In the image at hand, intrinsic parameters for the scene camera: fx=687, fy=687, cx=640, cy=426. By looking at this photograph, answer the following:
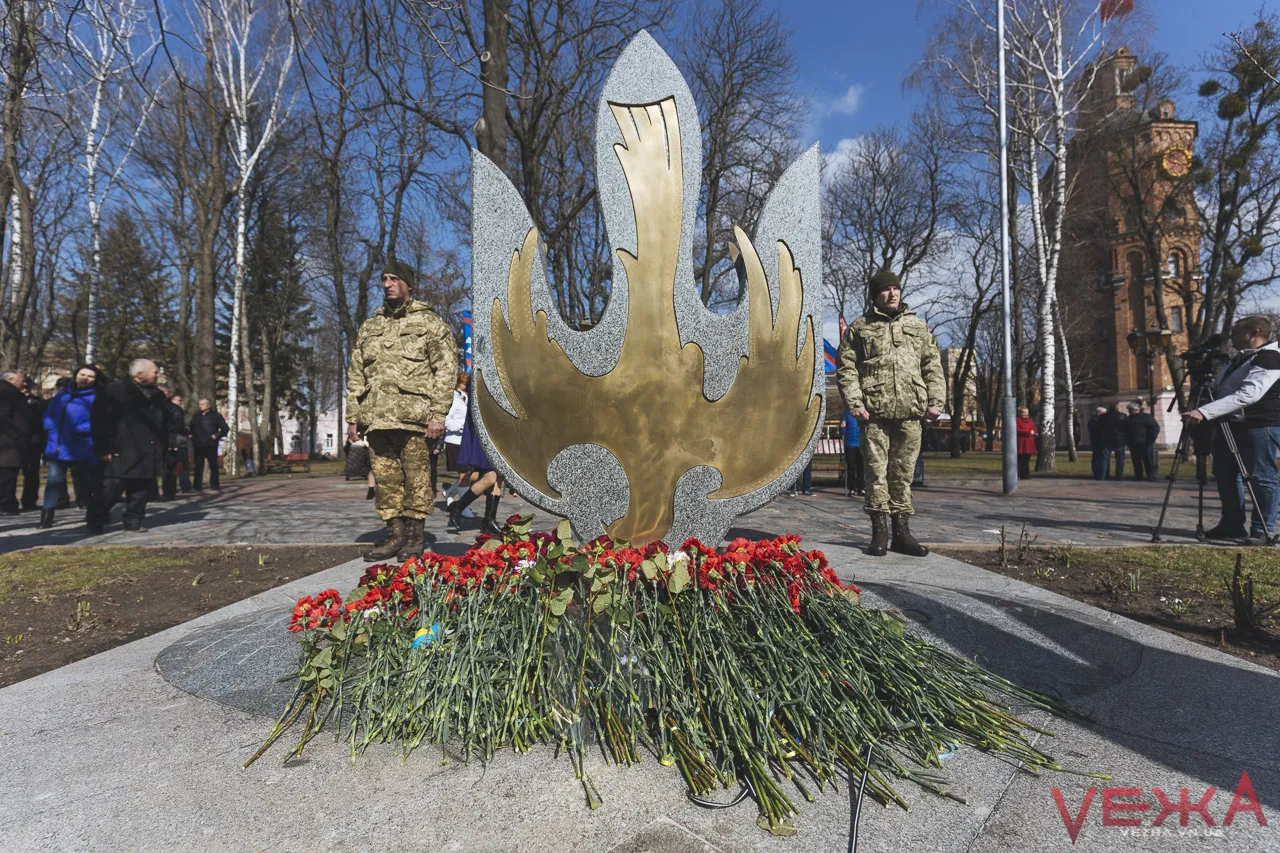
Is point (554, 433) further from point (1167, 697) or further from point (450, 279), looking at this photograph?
point (450, 279)

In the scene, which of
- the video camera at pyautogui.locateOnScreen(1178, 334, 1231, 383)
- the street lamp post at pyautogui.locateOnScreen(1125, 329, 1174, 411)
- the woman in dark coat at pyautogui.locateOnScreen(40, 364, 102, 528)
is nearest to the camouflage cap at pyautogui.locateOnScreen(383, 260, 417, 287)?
the woman in dark coat at pyautogui.locateOnScreen(40, 364, 102, 528)

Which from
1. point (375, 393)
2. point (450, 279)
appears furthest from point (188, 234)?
point (375, 393)

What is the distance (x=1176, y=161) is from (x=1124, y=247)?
19.2 m

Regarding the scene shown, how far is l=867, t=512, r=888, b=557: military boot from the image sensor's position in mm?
4980

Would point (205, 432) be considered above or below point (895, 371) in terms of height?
below

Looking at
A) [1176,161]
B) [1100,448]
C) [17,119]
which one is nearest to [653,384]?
[17,119]

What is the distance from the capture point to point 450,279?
30891mm

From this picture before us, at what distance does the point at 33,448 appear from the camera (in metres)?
8.94

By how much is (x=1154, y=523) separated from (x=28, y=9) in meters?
14.1

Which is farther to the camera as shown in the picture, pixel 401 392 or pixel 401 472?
pixel 401 472

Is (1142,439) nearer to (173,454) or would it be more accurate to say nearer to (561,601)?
(561,601)

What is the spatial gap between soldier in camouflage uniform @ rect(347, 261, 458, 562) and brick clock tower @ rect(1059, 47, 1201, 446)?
15883 mm

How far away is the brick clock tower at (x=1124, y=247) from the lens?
66.2 ft

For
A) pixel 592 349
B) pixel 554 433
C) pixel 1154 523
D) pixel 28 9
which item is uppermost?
pixel 28 9
